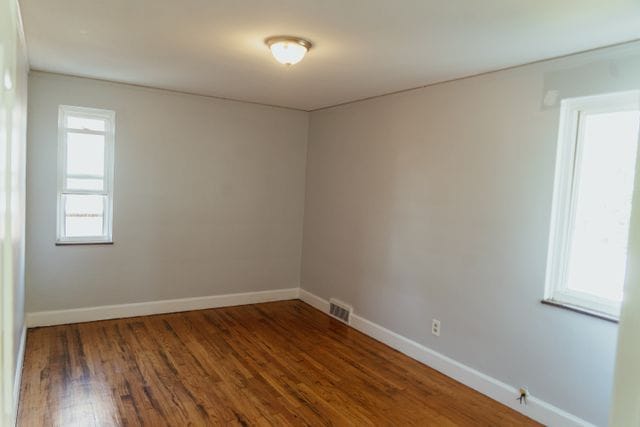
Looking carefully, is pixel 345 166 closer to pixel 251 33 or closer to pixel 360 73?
pixel 360 73

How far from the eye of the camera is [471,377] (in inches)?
129

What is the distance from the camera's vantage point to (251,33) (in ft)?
8.41

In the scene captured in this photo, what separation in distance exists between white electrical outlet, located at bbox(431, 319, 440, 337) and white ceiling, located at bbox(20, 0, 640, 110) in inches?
79.4

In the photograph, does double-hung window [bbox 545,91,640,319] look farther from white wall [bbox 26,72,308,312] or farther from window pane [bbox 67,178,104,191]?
window pane [bbox 67,178,104,191]

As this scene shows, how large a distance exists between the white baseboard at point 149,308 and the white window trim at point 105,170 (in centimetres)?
70

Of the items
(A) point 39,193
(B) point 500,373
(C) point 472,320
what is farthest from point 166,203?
(B) point 500,373

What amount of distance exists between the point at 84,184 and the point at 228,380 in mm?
2469

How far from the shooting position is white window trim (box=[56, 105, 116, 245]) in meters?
4.05

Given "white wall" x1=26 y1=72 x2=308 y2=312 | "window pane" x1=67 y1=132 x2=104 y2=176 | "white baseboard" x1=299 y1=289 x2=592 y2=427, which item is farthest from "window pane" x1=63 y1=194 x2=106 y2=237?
"white baseboard" x1=299 y1=289 x2=592 y2=427

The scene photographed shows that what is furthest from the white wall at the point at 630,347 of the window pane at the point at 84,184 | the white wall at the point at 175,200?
the window pane at the point at 84,184

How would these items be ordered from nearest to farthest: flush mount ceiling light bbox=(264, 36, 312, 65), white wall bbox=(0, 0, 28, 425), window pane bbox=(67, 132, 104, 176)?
1. white wall bbox=(0, 0, 28, 425)
2. flush mount ceiling light bbox=(264, 36, 312, 65)
3. window pane bbox=(67, 132, 104, 176)

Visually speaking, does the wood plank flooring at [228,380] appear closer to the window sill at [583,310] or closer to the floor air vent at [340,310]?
the floor air vent at [340,310]

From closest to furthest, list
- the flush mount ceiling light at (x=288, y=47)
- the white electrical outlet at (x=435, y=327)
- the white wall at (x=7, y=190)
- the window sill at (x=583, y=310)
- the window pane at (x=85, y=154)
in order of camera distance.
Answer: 1. the white wall at (x=7, y=190)
2. the window sill at (x=583, y=310)
3. the flush mount ceiling light at (x=288, y=47)
4. the white electrical outlet at (x=435, y=327)
5. the window pane at (x=85, y=154)

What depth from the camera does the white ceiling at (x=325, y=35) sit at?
2.12m
